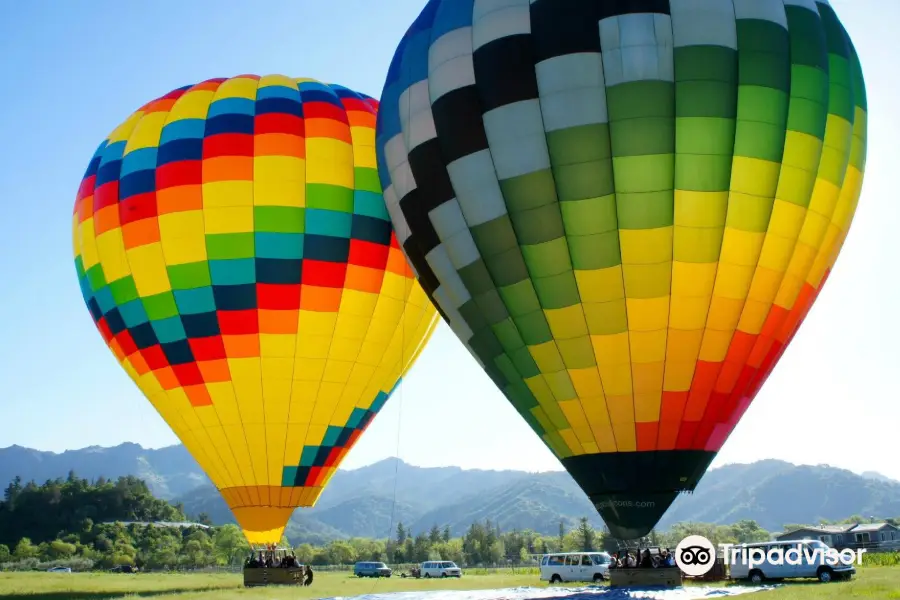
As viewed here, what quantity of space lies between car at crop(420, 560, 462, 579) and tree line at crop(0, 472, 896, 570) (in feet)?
99.8

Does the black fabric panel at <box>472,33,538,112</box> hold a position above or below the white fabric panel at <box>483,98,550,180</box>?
above

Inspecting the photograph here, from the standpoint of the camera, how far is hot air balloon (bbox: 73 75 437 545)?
15531 mm

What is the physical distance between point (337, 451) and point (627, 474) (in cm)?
777

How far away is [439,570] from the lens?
30.4 m

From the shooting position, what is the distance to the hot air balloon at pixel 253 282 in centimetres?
1553

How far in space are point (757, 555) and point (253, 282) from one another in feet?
40.9

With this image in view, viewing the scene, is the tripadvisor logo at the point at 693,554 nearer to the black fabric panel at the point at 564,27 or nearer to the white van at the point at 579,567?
the black fabric panel at the point at 564,27

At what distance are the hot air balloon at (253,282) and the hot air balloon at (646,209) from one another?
16.2ft

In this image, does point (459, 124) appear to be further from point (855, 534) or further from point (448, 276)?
point (855, 534)

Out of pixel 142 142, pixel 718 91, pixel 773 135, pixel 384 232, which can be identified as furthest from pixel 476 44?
pixel 142 142

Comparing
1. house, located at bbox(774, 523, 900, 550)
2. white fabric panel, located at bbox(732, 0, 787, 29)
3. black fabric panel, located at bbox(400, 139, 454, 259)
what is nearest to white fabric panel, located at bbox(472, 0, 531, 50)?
black fabric panel, located at bbox(400, 139, 454, 259)

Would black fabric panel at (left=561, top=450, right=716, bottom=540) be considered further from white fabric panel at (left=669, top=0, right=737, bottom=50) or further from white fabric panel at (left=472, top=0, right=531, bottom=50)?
white fabric panel at (left=472, top=0, right=531, bottom=50)

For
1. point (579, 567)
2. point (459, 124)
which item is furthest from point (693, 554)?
point (579, 567)

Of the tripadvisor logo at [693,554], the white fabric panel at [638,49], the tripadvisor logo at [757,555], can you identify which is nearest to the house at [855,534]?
the tripadvisor logo at [757,555]
